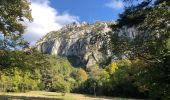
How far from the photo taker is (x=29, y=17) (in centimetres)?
2464

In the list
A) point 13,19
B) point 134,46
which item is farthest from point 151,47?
point 13,19

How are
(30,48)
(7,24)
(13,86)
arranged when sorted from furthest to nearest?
1. (13,86)
2. (30,48)
3. (7,24)

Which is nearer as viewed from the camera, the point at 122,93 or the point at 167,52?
the point at 167,52

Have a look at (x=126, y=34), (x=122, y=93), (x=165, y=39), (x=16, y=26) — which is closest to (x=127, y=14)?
(x=126, y=34)

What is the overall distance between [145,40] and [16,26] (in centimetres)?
993

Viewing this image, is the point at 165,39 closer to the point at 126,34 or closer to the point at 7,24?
the point at 126,34

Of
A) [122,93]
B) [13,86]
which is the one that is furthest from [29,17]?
[13,86]

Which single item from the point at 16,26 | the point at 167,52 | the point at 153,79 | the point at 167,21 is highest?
the point at 16,26

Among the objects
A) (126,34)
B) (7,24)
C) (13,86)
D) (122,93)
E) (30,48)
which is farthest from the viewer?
(13,86)

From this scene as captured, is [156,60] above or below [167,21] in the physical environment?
below

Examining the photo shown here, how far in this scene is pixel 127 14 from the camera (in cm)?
1780

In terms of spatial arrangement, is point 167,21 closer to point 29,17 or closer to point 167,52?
point 167,52

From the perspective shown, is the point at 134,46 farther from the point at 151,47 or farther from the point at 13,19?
the point at 13,19

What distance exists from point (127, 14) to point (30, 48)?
10.1 m
